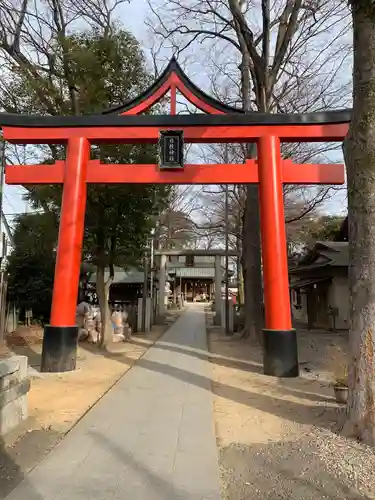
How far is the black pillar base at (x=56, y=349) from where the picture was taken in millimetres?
9523

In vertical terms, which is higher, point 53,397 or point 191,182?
point 191,182

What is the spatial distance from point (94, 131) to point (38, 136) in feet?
4.21

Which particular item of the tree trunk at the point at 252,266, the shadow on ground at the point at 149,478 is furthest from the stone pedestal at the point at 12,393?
the tree trunk at the point at 252,266

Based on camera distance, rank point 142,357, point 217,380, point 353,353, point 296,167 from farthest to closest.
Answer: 1. point 142,357
2. point 296,167
3. point 217,380
4. point 353,353

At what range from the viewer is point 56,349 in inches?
375

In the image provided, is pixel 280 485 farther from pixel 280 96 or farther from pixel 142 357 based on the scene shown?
pixel 280 96

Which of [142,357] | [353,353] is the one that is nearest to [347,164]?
[353,353]

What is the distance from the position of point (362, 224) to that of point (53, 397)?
5448 mm

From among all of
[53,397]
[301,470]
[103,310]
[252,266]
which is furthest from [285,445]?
[252,266]

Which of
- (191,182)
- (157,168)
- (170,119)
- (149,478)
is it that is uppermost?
(170,119)

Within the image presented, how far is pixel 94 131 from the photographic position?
34.5 feet

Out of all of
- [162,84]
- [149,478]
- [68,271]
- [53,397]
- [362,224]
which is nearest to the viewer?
[149,478]

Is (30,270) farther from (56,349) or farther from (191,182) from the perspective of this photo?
(191,182)

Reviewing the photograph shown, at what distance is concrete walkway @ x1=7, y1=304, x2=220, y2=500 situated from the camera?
375 centimetres
